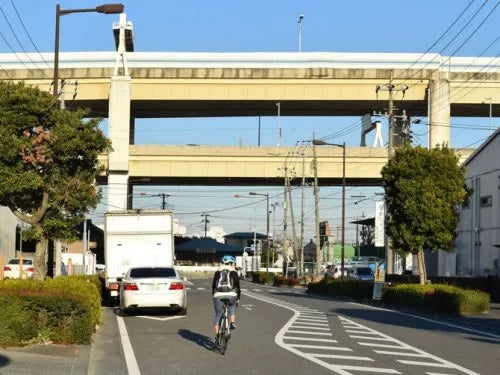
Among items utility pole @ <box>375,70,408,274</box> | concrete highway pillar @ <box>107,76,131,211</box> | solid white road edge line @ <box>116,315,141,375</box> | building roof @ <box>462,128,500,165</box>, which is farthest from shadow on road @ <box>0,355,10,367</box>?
building roof @ <box>462,128,500,165</box>

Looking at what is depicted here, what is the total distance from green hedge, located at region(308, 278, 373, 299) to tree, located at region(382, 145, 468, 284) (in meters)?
3.87

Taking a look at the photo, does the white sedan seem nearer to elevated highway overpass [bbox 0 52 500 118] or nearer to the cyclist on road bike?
the cyclist on road bike

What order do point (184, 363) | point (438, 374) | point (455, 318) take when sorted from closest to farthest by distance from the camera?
point (438, 374) → point (184, 363) → point (455, 318)

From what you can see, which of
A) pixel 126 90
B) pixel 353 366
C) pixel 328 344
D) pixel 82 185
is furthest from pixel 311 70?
A: pixel 353 366

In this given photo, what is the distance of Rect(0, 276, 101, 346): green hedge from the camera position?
14.9m

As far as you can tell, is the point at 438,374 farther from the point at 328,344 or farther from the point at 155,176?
the point at 155,176

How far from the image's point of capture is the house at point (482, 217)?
4419cm

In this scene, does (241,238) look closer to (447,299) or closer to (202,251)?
(202,251)

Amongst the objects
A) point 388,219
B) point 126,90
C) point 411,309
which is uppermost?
point 126,90

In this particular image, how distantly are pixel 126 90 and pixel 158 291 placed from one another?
24873 mm

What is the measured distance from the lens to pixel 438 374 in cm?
1308

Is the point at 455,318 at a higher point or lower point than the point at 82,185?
lower

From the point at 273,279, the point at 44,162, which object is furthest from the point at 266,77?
the point at 273,279

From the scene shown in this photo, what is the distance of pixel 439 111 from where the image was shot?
4959 cm
